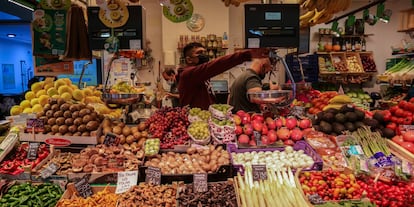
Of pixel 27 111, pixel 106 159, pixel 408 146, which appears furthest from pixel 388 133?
pixel 27 111

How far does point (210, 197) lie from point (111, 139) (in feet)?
3.75

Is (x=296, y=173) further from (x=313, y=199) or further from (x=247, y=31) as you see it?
(x=247, y=31)

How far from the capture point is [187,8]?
2.86m

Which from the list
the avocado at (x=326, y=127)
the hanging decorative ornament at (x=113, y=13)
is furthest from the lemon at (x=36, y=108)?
the avocado at (x=326, y=127)

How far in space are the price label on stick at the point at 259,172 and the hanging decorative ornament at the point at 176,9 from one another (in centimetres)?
147

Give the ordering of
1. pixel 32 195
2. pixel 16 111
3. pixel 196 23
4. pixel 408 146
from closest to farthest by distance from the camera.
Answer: pixel 32 195 → pixel 408 146 → pixel 16 111 → pixel 196 23

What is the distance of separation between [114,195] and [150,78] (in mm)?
5983

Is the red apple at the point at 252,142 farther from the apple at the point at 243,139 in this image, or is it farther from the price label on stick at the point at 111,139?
the price label on stick at the point at 111,139

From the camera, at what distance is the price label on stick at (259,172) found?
2.36m

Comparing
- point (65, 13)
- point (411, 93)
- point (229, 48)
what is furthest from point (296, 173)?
point (229, 48)

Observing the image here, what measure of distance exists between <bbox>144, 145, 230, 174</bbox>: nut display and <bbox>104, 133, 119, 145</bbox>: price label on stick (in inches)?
17.9

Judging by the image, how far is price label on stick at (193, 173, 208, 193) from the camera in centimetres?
224

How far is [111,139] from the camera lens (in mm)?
2803

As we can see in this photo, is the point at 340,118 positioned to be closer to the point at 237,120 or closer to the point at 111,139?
the point at 237,120
